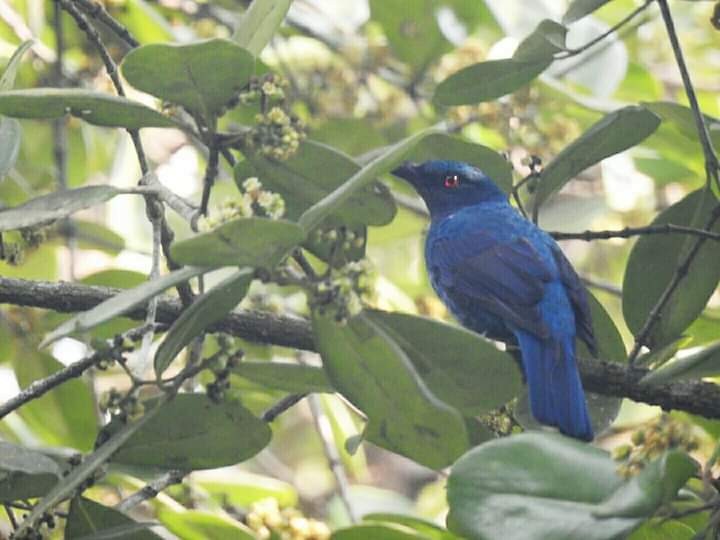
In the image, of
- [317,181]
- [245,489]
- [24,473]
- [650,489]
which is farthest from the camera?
[245,489]

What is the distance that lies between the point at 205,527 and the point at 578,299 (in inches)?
43.7

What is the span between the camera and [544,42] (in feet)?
9.04

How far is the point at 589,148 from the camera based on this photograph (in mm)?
2816

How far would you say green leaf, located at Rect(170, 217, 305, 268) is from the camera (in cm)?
191

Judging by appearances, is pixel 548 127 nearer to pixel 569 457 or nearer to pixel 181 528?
pixel 181 528

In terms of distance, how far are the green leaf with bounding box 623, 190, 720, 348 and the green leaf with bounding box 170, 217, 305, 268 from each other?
3.64 ft

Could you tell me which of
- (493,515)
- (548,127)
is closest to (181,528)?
(493,515)

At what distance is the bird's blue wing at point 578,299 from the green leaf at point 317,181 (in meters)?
0.73

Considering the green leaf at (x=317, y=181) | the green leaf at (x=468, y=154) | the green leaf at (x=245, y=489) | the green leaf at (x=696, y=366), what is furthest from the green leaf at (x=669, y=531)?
the green leaf at (x=245, y=489)

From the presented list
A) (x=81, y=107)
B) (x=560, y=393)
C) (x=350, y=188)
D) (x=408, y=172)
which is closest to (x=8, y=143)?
(x=81, y=107)

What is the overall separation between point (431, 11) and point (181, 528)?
2.35m

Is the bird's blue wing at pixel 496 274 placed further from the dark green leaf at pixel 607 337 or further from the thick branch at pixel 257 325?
the thick branch at pixel 257 325

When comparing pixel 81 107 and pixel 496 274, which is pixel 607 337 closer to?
pixel 496 274

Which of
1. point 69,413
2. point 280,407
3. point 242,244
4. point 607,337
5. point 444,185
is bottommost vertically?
point 69,413
